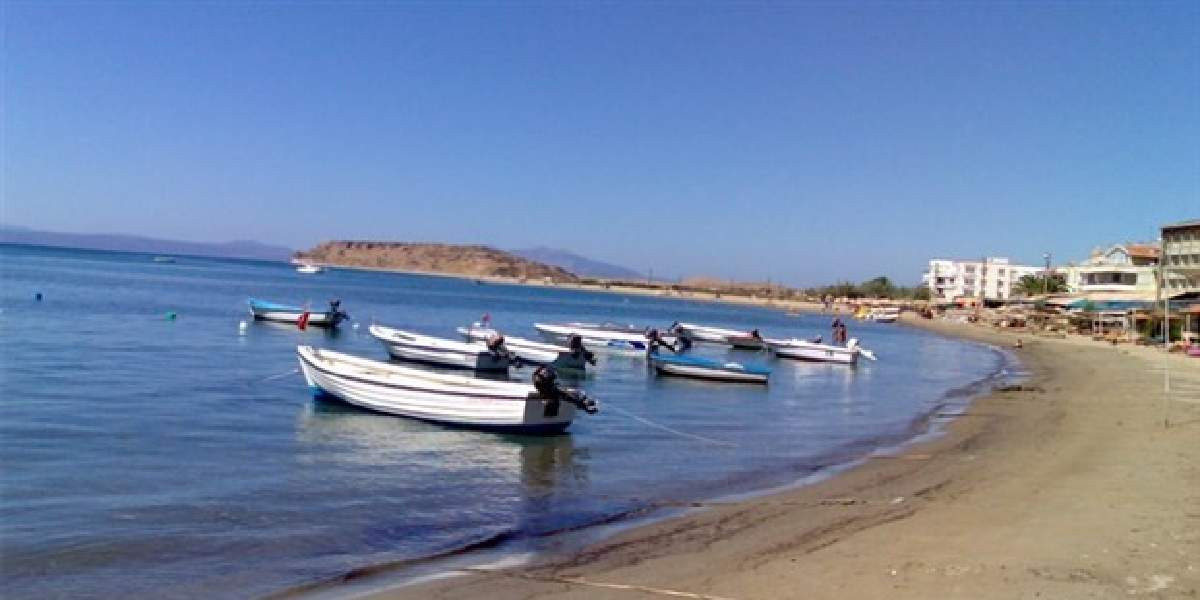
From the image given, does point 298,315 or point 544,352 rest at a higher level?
point 298,315

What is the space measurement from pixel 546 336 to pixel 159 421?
3075cm

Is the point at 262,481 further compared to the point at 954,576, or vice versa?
the point at 262,481

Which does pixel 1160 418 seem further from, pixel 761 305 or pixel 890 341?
pixel 761 305

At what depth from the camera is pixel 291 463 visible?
53.7 ft

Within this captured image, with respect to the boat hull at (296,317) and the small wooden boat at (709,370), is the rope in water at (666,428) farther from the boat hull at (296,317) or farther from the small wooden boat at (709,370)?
the boat hull at (296,317)

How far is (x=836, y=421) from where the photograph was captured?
2605 centimetres

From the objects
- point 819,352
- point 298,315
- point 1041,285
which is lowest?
point 819,352

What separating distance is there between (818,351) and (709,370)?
14522mm

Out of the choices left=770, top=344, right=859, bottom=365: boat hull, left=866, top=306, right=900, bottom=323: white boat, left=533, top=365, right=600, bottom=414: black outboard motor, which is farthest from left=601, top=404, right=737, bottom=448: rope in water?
left=866, top=306, right=900, bottom=323: white boat

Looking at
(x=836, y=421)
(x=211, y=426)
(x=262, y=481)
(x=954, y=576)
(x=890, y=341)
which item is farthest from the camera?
(x=890, y=341)

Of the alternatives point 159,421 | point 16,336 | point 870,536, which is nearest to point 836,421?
point 870,536

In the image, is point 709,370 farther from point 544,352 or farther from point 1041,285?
point 1041,285

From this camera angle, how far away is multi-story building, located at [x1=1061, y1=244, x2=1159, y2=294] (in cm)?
8519

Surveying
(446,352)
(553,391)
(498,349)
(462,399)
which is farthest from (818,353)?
(462,399)
